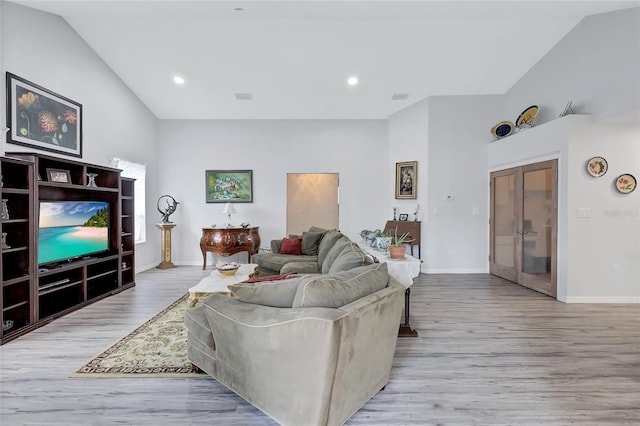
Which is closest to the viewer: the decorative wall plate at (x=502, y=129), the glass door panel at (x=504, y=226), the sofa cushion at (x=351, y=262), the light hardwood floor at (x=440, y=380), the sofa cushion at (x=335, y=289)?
the sofa cushion at (x=335, y=289)

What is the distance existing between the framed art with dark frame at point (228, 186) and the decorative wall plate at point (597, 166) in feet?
18.1

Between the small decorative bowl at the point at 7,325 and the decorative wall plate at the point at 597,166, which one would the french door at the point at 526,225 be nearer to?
the decorative wall plate at the point at 597,166

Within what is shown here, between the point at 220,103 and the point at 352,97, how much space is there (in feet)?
8.08

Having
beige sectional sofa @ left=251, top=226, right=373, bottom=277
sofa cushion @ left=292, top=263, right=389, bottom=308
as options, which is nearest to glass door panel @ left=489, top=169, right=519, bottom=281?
beige sectional sofa @ left=251, top=226, right=373, bottom=277

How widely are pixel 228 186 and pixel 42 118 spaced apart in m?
3.16

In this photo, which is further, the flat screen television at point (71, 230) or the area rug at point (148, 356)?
the flat screen television at point (71, 230)

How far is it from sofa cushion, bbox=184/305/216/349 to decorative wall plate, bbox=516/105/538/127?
17.7ft

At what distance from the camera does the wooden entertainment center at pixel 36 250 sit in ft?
10.4

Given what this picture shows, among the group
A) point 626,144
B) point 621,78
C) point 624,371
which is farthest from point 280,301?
point 626,144

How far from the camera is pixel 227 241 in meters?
5.97

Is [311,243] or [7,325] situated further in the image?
[311,243]

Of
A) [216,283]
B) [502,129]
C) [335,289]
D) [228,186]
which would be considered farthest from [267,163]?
[335,289]

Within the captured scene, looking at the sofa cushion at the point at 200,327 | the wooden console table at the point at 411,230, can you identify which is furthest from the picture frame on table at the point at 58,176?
the wooden console table at the point at 411,230

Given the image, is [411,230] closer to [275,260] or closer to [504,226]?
[504,226]
